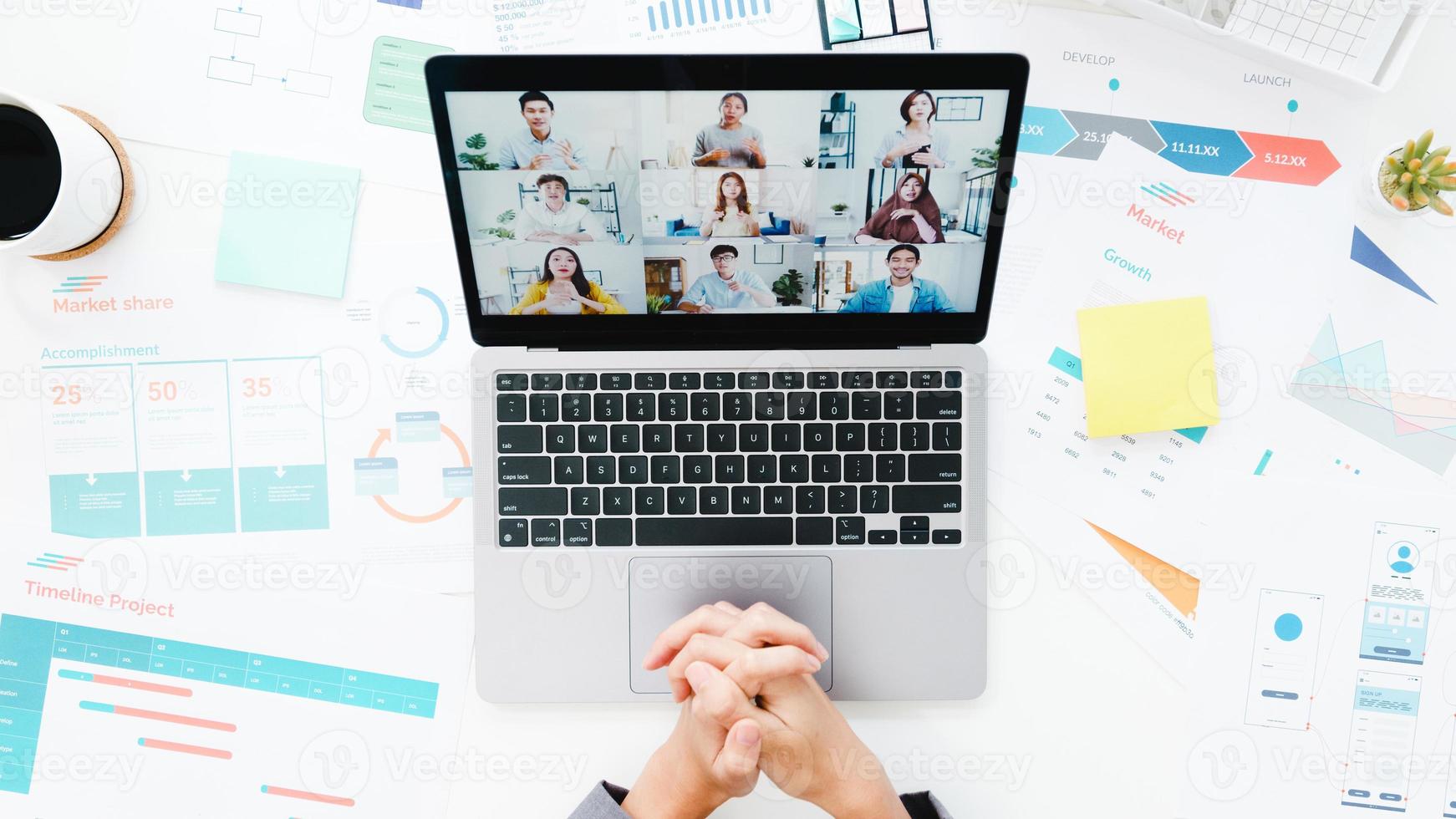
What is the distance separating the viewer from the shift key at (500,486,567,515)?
0.79 m

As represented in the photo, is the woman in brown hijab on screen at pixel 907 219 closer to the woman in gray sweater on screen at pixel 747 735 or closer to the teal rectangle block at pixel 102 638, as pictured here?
the woman in gray sweater on screen at pixel 747 735

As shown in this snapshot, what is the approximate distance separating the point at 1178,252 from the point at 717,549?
56cm

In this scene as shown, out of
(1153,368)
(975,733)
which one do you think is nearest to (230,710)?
(975,733)

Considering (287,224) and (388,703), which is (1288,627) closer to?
(388,703)

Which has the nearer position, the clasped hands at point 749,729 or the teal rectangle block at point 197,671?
the clasped hands at point 749,729

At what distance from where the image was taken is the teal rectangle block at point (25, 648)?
0.86 m

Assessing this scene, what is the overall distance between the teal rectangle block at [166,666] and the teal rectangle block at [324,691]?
0.14 metres

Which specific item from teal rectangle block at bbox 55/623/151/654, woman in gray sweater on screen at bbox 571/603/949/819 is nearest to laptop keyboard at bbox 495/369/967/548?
woman in gray sweater on screen at bbox 571/603/949/819

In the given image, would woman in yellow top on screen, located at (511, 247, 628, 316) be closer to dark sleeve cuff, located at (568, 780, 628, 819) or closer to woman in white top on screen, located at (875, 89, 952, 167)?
woman in white top on screen, located at (875, 89, 952, 167)

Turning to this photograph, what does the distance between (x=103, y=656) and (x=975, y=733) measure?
912 millimetres

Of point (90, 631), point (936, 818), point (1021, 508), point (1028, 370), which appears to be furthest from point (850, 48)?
point (90, 631)

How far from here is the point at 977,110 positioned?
2.16 ft

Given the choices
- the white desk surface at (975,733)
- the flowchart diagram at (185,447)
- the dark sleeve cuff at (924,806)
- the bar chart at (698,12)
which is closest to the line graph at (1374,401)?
the white desk surface at (975,733)

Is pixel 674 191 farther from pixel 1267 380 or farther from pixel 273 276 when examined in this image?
pixel 1267 380
